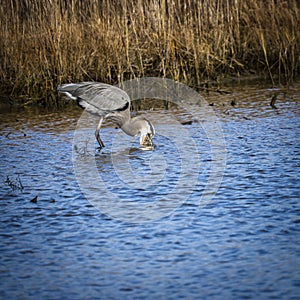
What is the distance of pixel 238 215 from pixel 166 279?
1.10 meters

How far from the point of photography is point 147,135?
22.5 ft

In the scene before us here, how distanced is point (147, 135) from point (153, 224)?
2421 mm

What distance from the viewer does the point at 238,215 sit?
4.59 metres

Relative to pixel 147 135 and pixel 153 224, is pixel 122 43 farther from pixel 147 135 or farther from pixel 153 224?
pixel 153 224

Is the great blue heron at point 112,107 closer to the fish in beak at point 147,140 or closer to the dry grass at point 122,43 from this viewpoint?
the fish in beak at point 147,140

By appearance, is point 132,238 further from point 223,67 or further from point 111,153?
point 223,67

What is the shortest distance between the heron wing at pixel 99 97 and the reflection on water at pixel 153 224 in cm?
34

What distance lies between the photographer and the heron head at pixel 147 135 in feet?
22.5

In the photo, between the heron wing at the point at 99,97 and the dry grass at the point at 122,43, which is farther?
the dry grass at the point at 122,43

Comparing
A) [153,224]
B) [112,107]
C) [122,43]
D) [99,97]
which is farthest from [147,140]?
[122,43]

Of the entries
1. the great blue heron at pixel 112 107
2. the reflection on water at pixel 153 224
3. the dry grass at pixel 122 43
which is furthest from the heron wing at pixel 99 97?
the dry grass at pixel 122 43

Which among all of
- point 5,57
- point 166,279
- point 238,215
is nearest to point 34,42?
point 5,57

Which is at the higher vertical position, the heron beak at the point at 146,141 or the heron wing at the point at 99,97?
the heron wing at the point at 99,97

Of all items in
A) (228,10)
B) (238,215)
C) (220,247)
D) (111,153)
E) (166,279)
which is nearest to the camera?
(166,279)
